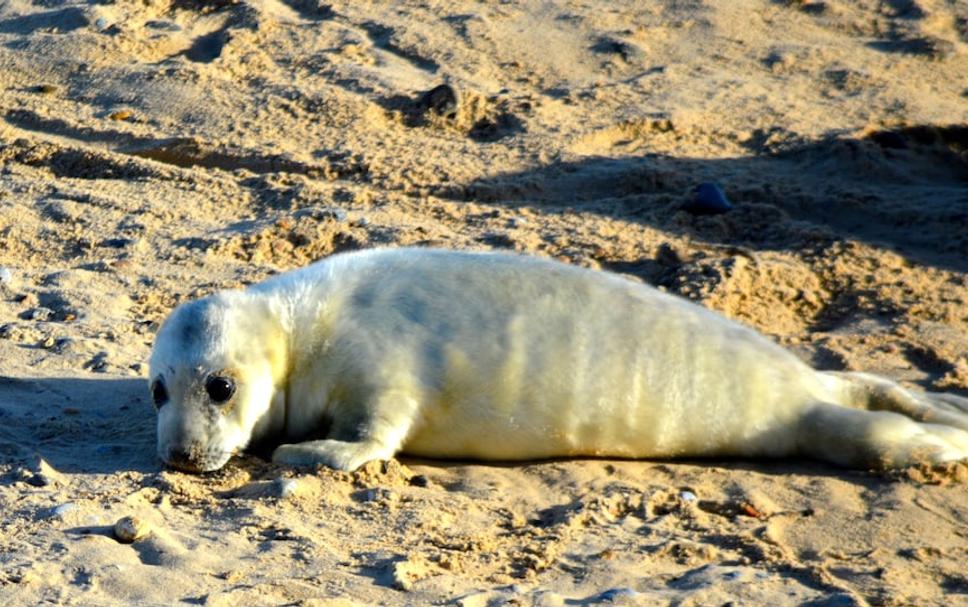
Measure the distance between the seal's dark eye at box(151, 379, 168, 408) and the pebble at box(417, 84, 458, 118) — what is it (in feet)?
12.4

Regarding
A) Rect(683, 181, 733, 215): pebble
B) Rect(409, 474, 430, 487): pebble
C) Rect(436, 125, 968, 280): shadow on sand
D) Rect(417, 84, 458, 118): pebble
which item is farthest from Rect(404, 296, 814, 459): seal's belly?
Rect(417, 84, 458, 118): pebble

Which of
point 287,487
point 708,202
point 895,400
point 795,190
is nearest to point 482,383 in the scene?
point 287,487

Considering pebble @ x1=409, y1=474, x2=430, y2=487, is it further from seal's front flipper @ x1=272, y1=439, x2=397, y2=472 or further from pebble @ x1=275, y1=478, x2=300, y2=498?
pebble @ x1=275, y1=478, x2=300, y2=498

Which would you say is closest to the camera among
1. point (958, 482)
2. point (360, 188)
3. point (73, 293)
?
point (958, 482)

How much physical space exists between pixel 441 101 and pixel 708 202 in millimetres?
1756

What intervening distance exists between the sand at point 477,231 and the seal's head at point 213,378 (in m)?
0.10

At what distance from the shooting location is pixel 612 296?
5047mm

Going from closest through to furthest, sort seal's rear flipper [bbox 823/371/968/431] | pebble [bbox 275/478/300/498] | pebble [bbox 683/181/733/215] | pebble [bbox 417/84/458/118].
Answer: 1. pebble [bbox 275/478/300/498]
2. seal's rear flipper [bbox 823/371/968/431]
3. pebble [bbox 683/181/733/215]
4. pebble [bbox 417/84/458/118]

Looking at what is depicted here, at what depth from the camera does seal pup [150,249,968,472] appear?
4742 mm

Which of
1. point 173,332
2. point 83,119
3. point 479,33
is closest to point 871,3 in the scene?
point 479,33

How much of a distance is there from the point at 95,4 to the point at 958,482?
6.78 m

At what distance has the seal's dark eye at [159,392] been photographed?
4.74 metres

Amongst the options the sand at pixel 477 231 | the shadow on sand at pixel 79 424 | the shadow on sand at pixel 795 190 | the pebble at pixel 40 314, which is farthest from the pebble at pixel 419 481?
the shadow on sand at pixel 795 190

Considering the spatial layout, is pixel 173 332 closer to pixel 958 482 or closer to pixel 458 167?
pixel 958 482
